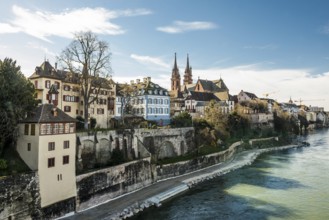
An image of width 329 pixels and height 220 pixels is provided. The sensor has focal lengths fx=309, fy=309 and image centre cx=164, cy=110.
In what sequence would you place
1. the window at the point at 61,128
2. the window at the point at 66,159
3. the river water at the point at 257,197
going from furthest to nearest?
the river water at the point at 257,197, the window at the point at 66,159, the window at the point at 61,128

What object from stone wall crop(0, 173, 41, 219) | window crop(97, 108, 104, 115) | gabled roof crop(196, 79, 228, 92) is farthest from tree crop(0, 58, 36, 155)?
gabled roof crop(196, 79, 228, 92)

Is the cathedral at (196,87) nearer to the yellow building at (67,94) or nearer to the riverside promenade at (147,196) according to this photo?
the yellow building at (67,94)

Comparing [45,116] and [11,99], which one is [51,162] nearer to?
[45,116]

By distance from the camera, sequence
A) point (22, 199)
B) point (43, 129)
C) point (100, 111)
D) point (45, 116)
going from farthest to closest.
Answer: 1. point (100, 111)
2. point (45, 116)
3. point (43, 129)
4. point (22, 199)

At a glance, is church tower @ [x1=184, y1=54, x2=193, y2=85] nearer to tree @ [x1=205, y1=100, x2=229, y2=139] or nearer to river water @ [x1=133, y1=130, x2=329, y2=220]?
tree @ [x1=205, y1=100, x2=229, y2=139]

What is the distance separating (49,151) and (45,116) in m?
3.20

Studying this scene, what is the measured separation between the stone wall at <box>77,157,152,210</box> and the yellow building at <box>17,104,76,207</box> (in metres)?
1.27

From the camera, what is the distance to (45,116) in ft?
91.8

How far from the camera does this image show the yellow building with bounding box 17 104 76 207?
1051 inches

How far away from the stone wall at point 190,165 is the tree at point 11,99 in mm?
18433

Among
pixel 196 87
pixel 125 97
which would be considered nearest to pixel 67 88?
pixel 125 97

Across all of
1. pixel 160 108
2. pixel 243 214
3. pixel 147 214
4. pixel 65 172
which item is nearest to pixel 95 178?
pixel 65 172

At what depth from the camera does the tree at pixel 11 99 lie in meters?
26.7

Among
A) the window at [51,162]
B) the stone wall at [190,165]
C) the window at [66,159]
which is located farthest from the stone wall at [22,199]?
the stone wall at [190,165]
